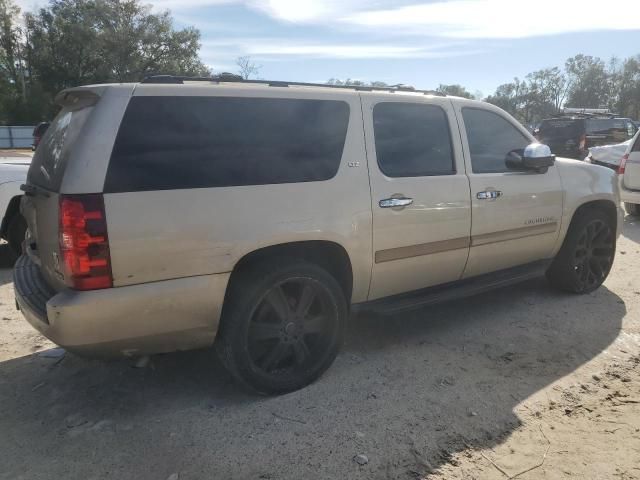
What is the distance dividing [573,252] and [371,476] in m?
3.33

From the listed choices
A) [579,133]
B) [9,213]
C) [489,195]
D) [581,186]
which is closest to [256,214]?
[489,195]

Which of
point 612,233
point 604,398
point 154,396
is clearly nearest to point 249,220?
point 154,396

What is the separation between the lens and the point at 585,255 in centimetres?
513

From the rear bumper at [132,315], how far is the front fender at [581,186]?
3.32m

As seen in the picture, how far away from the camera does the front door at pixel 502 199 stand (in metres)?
4.14

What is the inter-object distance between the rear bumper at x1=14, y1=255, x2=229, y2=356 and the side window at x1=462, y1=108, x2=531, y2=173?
2.32 m

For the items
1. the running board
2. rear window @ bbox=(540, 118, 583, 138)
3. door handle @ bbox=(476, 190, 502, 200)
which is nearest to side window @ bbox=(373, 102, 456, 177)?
door handle @ bbox=(476, 190, 502, 200)

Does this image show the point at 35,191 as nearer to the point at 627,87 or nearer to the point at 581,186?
the point at 581,186

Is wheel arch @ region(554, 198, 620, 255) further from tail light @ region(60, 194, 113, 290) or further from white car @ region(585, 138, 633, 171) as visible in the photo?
white car @ region(585, 138, 633, 171)

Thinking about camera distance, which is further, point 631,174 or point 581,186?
point 631,174

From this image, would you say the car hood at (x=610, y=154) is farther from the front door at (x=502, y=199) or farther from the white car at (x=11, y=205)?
the white car at (x=11, y=205)

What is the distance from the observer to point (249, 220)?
2973 millimetres

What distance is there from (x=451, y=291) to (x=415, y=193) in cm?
92

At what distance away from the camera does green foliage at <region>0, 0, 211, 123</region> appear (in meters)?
48.8
